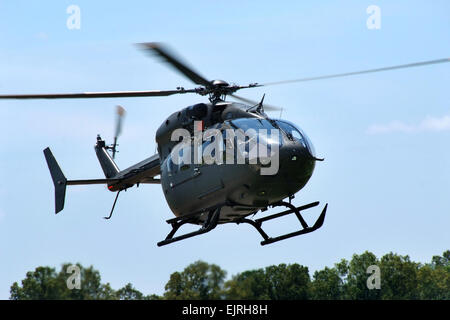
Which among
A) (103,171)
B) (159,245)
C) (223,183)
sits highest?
(103,171)

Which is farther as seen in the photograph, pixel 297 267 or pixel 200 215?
pixel 297 267

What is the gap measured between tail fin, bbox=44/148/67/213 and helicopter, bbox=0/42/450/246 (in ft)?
13.7

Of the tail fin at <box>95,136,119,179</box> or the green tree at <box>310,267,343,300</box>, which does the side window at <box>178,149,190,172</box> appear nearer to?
the tail fin at <box>95,136,119,179</box>

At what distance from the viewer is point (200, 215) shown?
2109cm

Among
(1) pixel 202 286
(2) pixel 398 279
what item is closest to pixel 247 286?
(1) pixel 202 286

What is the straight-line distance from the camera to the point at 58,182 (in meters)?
25.6

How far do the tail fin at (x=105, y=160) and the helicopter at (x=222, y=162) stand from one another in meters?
5.20

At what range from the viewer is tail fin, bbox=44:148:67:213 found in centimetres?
2527

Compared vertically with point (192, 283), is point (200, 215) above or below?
above
